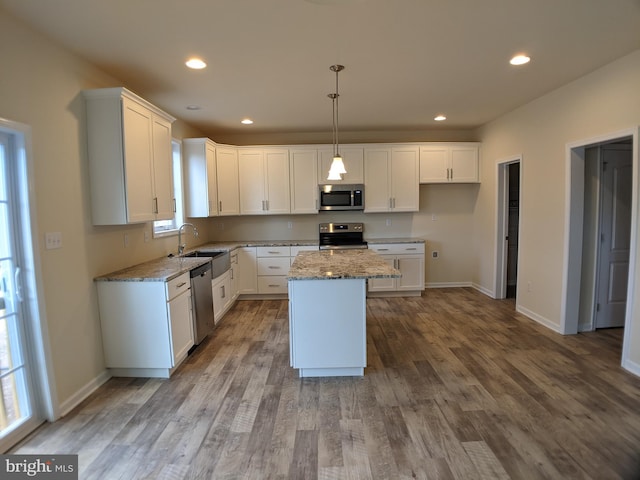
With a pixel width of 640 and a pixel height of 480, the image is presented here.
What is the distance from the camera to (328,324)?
2.81 m

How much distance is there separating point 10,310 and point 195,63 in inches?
88.1

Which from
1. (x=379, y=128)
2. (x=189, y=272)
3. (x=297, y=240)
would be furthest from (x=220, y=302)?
(x=379, y=128)

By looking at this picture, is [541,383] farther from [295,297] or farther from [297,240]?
[297,240]

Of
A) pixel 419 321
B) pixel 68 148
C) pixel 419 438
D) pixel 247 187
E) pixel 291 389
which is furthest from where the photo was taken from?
pixel 247 187

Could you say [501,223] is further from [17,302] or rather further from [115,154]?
[17,302]

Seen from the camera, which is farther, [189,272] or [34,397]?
[189,272]

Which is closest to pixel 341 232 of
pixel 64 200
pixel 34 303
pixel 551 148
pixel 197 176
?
pixel 197 176

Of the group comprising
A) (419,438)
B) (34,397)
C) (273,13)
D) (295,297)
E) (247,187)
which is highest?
Result: (273,13)

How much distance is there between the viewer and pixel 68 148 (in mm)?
2514

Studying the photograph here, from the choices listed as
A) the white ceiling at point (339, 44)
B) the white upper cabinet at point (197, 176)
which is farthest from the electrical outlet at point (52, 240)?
the white upper cabinet at point (197, 176)

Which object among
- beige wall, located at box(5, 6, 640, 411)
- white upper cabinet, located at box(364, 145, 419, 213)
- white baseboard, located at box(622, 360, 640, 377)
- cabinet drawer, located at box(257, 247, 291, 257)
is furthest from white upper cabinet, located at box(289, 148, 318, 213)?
white baseboard, located at box(622, 360, 640, 377)

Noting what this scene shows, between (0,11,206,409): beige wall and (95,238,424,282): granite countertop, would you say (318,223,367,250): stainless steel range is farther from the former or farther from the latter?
(0,11,206,409): beige wall

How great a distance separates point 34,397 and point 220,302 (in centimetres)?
212

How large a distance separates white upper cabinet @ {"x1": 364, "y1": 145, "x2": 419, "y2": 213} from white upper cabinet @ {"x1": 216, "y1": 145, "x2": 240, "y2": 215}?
206 cm
